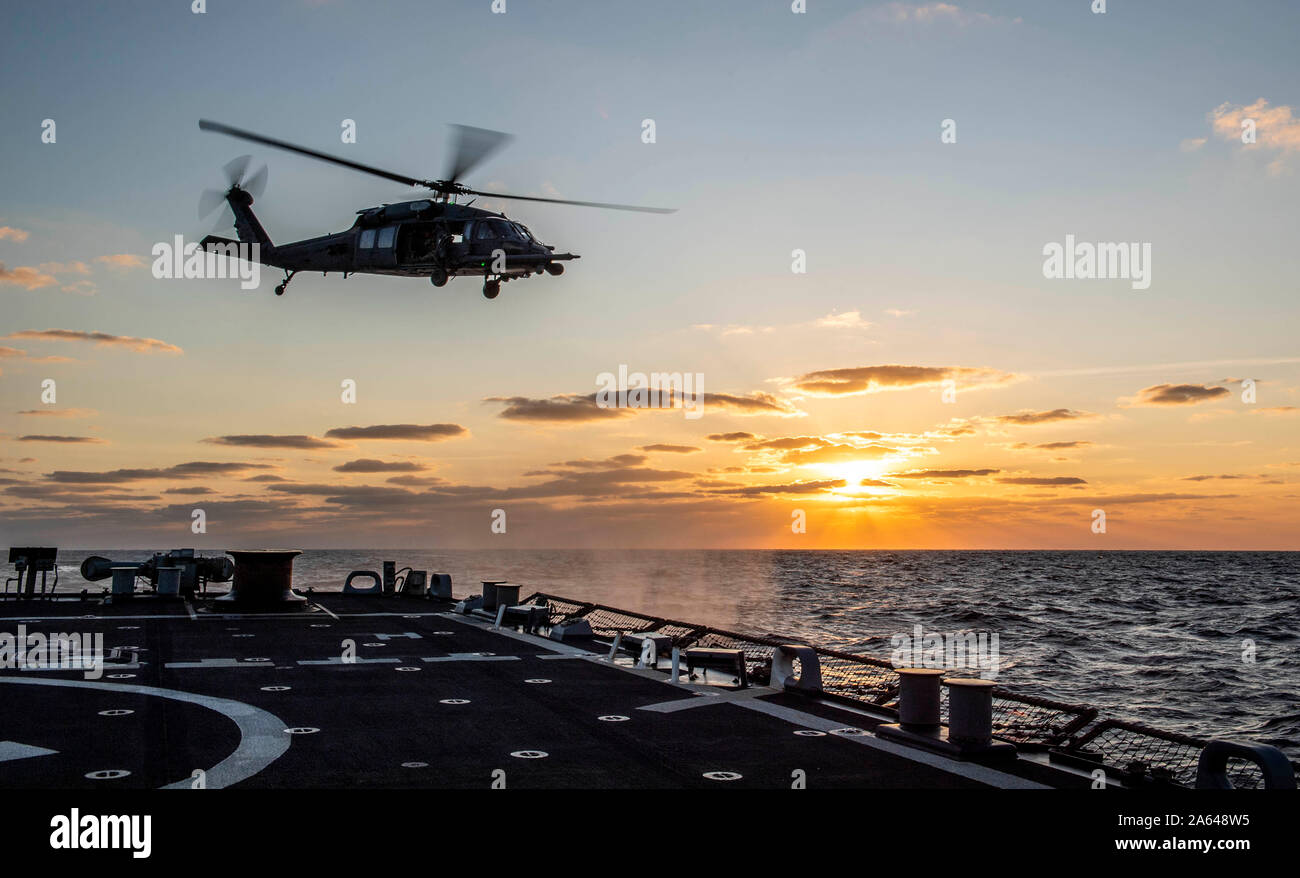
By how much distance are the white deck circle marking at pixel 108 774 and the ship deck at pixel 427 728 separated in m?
0.03

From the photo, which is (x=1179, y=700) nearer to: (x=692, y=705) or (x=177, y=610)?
(x=692, y=705)

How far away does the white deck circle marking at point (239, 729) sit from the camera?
13.0 metres

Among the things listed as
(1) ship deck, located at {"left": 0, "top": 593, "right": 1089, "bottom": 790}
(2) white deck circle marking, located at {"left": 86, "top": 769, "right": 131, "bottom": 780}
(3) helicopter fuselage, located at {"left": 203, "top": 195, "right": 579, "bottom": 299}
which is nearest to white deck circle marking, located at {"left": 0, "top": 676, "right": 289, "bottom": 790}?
(1) ship deck, located at {"left": 0, "top": 593, "right": 1089, "bottom": 790}

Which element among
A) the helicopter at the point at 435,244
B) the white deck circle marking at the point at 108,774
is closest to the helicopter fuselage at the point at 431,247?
A: the helicopter at the point at 435,244

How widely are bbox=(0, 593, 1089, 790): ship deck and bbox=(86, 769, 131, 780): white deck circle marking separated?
0.03 meters

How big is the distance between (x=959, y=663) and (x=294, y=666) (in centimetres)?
3681

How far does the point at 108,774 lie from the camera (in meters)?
13.0

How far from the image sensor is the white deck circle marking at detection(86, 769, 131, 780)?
1280 centimetres

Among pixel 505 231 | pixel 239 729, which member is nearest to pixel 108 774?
pixel 239 729

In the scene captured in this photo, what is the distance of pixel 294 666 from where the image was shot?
2359cm

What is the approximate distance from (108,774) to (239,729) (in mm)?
3141

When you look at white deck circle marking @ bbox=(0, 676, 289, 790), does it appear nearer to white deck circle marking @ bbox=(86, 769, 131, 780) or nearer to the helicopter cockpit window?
white deck circle marking @ bbox=(86, 769, 131, 780)
